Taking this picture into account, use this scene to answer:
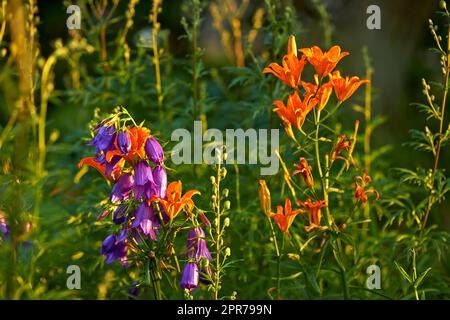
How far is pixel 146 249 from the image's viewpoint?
2.25 meters

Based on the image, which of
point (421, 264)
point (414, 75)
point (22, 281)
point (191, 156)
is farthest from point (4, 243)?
point (414, 75)

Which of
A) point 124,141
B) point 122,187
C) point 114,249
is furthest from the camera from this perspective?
point 114,249

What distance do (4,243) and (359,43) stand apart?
382cm

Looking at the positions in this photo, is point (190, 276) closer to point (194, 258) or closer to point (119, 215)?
point (194, 258)

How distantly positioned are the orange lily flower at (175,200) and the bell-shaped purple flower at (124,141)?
0.57ft

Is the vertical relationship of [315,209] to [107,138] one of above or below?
below

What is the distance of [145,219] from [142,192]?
0.26 feet

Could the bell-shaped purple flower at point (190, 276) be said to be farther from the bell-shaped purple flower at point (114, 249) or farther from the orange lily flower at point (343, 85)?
the orange lily flower at point (343, 85)

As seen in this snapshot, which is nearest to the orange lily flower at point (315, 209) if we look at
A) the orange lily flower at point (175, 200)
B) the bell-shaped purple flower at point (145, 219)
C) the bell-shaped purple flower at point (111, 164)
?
the orange lily flower at point (175, 200)

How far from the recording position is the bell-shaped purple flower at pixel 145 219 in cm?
216

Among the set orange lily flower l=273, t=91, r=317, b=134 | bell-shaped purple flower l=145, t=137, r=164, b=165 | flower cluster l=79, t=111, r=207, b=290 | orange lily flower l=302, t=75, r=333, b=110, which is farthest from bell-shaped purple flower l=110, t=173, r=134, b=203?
orange lily flower l=302, t=75, r=333, b=110

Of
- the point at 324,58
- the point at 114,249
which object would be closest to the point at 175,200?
the point at 114,249

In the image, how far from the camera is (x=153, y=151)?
6.98ft
